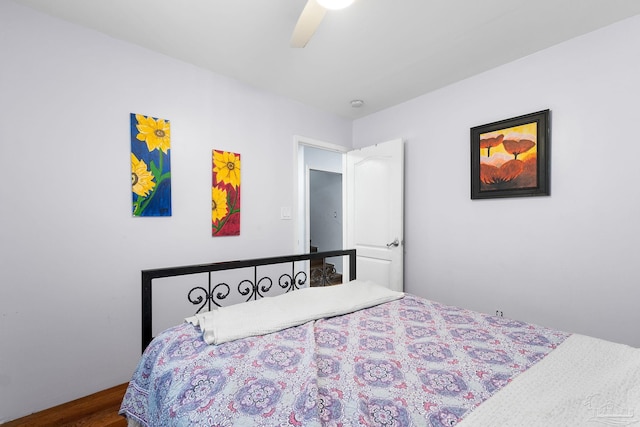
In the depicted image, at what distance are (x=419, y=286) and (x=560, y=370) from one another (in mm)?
1952

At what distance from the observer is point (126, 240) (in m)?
2.01

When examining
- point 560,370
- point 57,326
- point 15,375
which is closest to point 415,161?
point 560,370

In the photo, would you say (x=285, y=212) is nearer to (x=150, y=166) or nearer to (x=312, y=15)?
(x=150, y=166)

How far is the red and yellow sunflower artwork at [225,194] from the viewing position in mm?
2439

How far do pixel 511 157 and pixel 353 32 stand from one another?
5.10 ft

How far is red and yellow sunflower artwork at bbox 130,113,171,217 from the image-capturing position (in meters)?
2.04

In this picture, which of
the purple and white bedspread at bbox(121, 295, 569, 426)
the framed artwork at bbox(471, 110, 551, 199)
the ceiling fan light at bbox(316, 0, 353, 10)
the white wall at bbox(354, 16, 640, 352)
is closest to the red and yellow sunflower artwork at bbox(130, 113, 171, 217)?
the purple and white bedspread at bbox(121, 295, 569, 426)

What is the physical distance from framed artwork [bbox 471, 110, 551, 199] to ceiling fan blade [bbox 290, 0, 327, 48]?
173 cm

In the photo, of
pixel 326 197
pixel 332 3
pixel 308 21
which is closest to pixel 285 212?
pixel 308 21

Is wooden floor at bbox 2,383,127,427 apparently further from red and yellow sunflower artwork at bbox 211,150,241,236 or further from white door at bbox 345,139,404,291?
white door at bbox 345,139,404,291

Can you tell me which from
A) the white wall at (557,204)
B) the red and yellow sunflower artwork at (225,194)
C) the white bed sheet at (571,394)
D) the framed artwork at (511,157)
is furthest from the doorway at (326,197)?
the white bed sheet at (571,394)

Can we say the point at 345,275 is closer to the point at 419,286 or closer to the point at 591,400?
the point at 419,286

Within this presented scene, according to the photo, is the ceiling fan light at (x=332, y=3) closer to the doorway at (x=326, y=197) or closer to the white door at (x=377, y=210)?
the white door at (x=377, y=210)

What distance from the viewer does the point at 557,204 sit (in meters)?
2.03
